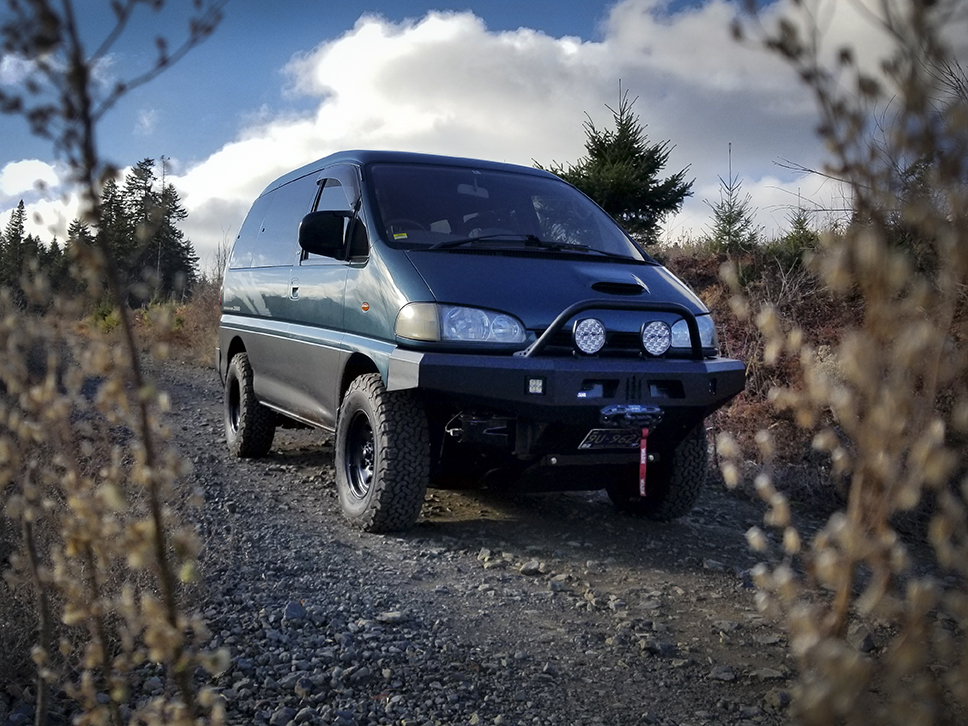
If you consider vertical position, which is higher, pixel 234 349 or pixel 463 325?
pixel 463 325

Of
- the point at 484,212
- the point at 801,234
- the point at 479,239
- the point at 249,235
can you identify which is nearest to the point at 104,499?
the point at 479,239

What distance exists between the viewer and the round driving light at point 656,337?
4.27m

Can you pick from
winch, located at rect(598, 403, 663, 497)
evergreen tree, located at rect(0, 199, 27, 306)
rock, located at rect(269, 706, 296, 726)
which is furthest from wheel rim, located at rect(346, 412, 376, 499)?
evergreen tree, located at rect(0, 199, 27, 306)

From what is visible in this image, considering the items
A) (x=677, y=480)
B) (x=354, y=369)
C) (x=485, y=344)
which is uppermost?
(x=485, y=344)

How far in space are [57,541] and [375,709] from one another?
171cm

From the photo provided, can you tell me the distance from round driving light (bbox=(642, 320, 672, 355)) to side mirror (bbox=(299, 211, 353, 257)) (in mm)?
1734

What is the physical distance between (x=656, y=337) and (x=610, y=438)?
1.74 feet

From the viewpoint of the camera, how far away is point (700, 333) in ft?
14.8

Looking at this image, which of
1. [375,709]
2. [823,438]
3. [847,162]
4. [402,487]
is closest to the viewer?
[847,162]

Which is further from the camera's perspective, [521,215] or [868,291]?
[521,215]

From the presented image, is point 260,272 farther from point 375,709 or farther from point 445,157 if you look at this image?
point 375,709

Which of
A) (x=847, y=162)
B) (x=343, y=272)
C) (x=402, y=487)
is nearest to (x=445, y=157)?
(x=343, y=272)

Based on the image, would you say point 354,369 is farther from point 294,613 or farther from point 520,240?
point 294,613

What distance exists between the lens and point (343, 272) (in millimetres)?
4879
